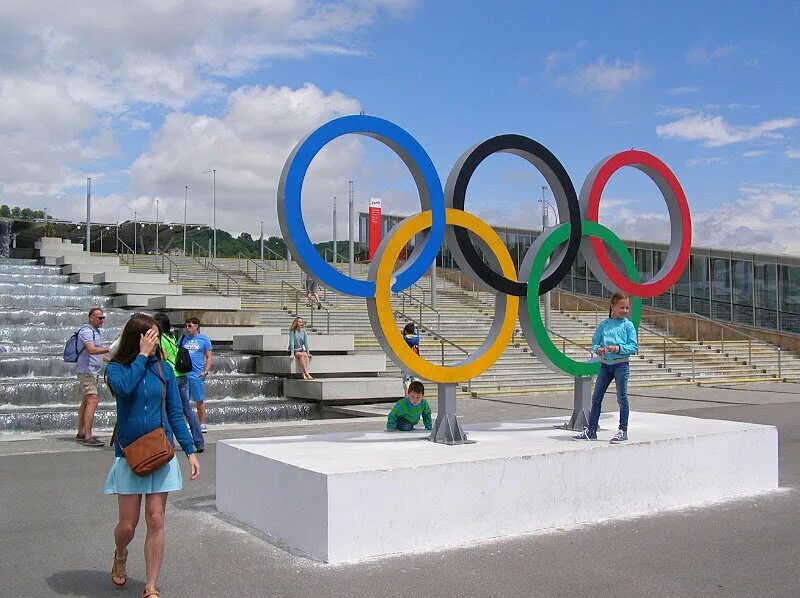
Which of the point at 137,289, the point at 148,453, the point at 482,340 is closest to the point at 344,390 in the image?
the point at 137,289

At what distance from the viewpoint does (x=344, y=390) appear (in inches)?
635

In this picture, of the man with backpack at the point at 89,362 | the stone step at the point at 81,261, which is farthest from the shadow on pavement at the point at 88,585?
the stone step at the point at 81,261

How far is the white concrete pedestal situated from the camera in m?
5.98

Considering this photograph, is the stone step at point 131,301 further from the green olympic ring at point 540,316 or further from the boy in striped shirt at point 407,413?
the green olympic ring at point 540,316

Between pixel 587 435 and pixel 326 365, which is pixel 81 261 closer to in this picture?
pixel 326 365

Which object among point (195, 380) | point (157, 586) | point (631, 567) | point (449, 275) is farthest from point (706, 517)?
point (449, 275)

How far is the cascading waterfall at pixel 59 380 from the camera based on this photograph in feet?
45.6

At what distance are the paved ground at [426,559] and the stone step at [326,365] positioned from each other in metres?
8.37

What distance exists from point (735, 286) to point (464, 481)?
2768cm

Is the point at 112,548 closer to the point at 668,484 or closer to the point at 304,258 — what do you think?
the point at 304,258

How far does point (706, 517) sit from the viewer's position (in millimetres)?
7250

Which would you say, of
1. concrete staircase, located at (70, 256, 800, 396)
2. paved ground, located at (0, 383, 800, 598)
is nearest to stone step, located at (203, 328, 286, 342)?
concrete staircase, located at (70, 256, 800, 396)

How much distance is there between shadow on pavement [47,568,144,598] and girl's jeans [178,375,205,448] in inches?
180

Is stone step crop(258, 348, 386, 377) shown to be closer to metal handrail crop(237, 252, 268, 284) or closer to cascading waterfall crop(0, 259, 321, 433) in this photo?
cascading waterfall crop(0, 259, 321, 433)
